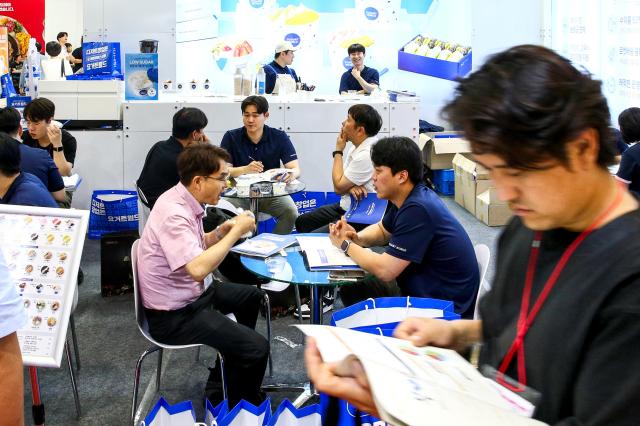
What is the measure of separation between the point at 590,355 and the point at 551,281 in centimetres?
14

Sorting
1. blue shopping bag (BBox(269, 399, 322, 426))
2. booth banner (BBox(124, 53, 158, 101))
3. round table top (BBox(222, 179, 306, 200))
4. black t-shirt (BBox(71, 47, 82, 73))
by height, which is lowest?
blue shopping bag (BBox(269, 399, 322, 426))

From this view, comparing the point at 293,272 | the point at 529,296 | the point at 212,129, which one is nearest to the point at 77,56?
the point at 212,129

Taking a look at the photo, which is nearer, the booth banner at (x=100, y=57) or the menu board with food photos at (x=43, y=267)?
the menu board with food photos at (x=43, y=267)

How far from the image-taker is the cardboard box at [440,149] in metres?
8.25

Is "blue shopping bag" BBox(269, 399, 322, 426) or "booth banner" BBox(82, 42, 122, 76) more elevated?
"booth banner" BBox(82, 42, 122, 76)

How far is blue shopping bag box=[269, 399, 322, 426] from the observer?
237 cm

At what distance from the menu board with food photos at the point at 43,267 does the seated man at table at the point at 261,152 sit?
2.44 m

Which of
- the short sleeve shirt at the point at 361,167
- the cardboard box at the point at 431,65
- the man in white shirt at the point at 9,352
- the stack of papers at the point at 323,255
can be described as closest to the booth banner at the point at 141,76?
the short sleeve shirt at the point at 361,167

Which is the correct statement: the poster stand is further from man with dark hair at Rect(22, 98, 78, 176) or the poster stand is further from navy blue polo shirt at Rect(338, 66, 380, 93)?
navy blue polo shirt at Rect(338, 66, 380, 93)

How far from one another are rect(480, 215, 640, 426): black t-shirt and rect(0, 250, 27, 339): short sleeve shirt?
113 centimetres

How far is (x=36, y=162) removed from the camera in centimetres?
430

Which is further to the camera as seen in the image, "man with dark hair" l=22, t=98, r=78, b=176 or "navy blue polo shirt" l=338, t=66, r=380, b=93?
"navy blue polo shirt" l=338, t=66, r=380, b=93

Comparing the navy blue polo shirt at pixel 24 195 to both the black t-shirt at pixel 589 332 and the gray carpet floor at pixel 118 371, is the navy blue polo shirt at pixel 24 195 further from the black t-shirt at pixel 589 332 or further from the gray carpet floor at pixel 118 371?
the black t-shirt at pixel 589 332

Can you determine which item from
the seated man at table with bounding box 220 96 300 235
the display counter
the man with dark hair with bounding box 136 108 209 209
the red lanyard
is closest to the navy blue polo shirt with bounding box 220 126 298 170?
the seated man at table with bounding box 220 96 300 235
